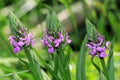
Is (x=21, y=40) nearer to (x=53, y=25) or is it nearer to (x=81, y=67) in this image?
(x=53, y=25)

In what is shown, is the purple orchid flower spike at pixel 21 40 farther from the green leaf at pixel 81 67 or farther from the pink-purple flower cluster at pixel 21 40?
the green leaf at pixel 81 67

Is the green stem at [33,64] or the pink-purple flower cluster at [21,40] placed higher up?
the pink-purple flower cluster at [21,40]

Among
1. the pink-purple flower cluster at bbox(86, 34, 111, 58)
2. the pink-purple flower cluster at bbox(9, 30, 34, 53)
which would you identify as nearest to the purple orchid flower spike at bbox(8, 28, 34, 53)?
the pink-purple flower cluster at bbox(9, 30, 34, 53)

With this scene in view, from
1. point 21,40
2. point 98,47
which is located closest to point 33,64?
point 21,40

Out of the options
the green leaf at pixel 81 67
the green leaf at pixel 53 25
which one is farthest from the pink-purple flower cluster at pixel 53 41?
the green leaf at pixel 81 67

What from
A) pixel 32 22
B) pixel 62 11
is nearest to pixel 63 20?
pixel 62 11

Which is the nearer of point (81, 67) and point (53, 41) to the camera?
point (53, 41)

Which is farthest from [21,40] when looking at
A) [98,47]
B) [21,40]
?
[98,47]

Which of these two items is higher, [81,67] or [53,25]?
[53,25]

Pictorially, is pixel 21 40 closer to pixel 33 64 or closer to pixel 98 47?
pixel 33 64

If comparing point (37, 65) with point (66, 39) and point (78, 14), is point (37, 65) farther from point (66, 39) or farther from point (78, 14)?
point (78, 14)

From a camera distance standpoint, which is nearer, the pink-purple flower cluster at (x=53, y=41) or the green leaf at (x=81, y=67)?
the pink-purple flower cluster at (x=53, y=41)
